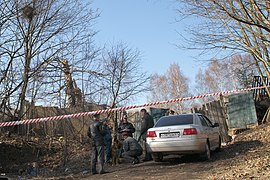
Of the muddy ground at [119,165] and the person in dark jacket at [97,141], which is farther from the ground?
the person in dark jacket at [97,141]

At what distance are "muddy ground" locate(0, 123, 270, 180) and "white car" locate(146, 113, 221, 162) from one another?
1.29 feet

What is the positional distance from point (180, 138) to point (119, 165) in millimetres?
2728

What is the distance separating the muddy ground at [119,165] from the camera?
633 cm

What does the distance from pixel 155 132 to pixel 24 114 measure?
730 centimetres

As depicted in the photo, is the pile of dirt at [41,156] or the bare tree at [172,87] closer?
the pile of dirt at [41,156]

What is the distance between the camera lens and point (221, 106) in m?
15.0

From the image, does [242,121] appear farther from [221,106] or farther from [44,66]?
[44,66]

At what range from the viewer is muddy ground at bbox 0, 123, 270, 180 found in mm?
6333

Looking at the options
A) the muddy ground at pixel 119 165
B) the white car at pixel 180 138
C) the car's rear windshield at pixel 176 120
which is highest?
the car's rear windshield at pixel 176 120

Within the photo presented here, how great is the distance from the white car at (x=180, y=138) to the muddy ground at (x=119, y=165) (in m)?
0.39

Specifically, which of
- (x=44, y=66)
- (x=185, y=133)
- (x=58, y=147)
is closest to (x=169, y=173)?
(x=185, y=133)

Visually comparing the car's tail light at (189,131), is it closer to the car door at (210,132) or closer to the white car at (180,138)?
the white car at (180,138)

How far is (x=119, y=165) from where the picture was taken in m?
9.36

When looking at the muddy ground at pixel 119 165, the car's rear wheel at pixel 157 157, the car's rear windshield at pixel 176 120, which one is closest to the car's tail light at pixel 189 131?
the car's rear windshield at pixel 176 120
